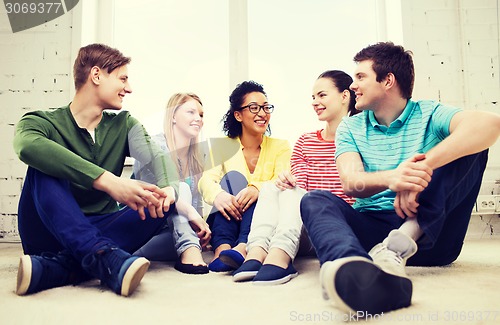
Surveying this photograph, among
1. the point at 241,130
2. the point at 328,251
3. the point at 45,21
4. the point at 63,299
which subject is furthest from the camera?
the point at 45,21

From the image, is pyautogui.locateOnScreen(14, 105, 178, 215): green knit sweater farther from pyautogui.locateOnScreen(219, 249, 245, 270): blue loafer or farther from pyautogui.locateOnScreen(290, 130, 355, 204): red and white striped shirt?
pyautogui.locateOnScreen(290, 130, 355, 204): red and white striped shirt

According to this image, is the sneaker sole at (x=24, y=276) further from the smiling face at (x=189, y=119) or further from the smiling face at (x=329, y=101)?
the smiling face at (x=329, y=101)

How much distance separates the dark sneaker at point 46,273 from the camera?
102 cm

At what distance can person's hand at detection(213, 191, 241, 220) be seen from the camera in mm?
1643

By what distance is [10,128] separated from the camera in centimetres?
267

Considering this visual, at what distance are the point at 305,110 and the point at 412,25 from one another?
2.78ft

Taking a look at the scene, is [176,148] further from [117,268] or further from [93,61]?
[117,268]

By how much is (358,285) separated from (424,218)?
41 centimetres

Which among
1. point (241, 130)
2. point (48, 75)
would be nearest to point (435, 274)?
point (241, 130)

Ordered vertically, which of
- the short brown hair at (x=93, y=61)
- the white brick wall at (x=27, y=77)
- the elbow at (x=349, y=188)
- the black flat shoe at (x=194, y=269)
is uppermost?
the white brick wall at (x=27, y=77)

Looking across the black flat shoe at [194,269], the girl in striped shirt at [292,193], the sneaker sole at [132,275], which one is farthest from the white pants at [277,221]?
the sneaker sole at [132,275]

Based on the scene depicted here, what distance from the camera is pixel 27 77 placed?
2.70 m

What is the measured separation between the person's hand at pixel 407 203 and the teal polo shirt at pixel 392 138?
6.8 inches

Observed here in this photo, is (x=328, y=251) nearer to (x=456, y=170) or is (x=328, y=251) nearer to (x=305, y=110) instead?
(x=456, y=170)
